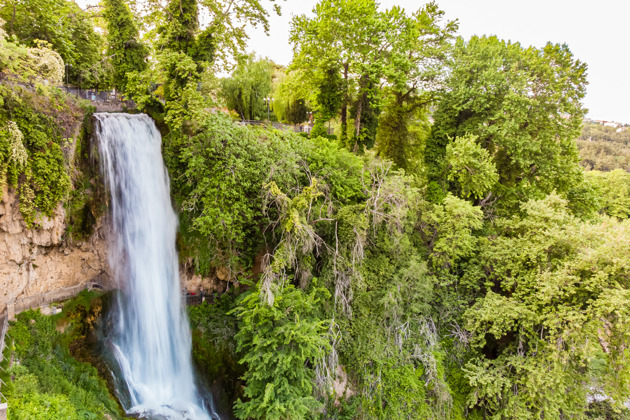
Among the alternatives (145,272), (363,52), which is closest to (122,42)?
(145,272)

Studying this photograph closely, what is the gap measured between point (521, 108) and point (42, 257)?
65.2 feet

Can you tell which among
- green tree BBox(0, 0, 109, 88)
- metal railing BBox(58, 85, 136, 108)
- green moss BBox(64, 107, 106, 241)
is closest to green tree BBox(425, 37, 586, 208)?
metal railing BBox(58, 85, 136, 108)

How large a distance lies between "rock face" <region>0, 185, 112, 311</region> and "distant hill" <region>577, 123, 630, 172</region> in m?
54.0

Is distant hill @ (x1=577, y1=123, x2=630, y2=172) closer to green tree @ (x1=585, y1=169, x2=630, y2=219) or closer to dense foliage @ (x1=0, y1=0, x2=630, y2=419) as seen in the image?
green tree @ (x1=585, y1=169, x2=630, y2=219)

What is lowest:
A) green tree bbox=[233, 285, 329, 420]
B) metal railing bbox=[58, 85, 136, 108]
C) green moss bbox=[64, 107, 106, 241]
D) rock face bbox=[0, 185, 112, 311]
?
green tree bbox=[233, 285, 329, 420]

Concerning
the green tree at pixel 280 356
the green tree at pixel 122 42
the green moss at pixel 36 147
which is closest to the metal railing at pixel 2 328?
the green moss at pixel 36 147

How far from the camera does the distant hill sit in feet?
155

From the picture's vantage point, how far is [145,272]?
36.8 ft

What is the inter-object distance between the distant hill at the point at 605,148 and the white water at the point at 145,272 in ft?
170

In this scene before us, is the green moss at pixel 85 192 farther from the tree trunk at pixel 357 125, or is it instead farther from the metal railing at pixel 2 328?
the tree trunk at pixel 357 125

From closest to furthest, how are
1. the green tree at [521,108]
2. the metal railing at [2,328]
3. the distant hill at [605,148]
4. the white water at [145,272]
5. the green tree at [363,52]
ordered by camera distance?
the metal railing at [2,328] → the white water at [145,272] → the green tree at [521,108] → the green tree at [363,52] → the distant hill at [605,148]

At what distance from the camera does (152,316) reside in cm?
1119

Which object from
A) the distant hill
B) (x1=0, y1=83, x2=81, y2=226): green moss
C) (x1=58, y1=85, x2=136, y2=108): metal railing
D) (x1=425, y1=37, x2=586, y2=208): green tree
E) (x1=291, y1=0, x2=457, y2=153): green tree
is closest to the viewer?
(x1=0, y1=83, x2=81, y2=226): green moss

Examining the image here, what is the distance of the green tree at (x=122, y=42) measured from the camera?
1240 centimetres
